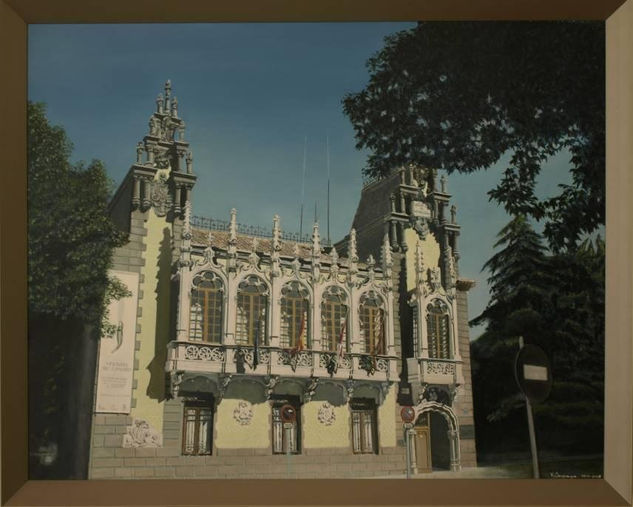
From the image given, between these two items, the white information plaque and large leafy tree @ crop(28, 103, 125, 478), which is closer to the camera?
large leafy tree @ crop(28, 103, 125, 478)

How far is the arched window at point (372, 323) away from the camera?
1182 cm

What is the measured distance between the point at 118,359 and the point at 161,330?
2.10 ft

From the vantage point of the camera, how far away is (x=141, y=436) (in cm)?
1070

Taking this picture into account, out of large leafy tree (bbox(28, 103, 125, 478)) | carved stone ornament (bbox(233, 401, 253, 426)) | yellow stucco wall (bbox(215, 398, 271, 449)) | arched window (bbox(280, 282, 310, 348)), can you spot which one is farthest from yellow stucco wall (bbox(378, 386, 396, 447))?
large leafy tree (bbox(28, 103, 125, 478))

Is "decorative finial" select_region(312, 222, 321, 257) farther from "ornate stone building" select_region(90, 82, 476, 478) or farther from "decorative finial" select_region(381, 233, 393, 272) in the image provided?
"decorative finial" select_region(381, 233, 393, 272)

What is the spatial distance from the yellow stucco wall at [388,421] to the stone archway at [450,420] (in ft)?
1.04

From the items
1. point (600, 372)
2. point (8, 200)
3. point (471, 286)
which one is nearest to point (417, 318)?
point (471, 286)

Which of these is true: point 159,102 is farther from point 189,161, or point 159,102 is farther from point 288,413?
A: point 288,413

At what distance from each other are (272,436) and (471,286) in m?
3.33

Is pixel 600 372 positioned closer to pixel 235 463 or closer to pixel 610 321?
pixel 610 321

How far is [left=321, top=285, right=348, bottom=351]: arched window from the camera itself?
11.6 metres

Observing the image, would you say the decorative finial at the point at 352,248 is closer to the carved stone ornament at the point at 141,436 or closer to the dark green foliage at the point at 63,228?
the dark green foliage at the point at 63,228

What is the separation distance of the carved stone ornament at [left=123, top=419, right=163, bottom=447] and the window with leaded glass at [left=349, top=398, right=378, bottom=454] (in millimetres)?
2558

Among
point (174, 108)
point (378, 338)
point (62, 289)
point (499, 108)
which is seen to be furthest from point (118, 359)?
point (499, 108)
